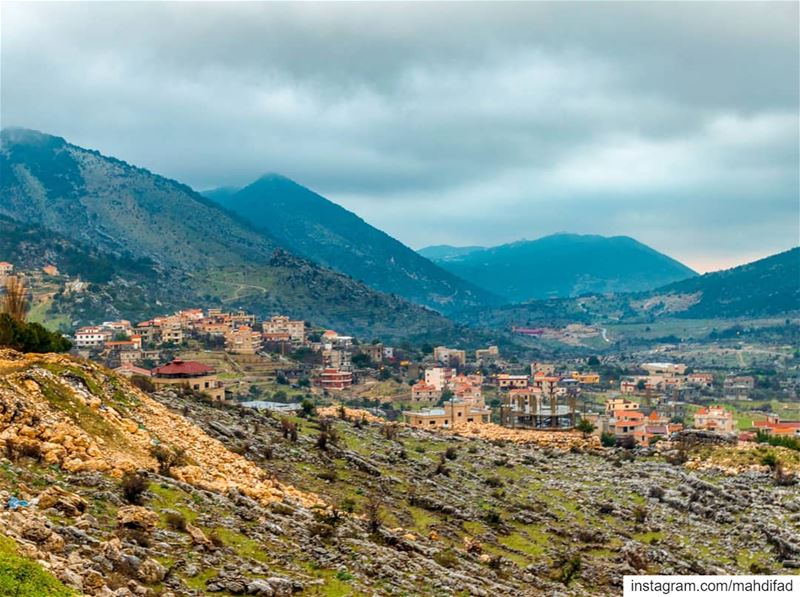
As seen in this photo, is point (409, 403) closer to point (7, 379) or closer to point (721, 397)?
point (721, 397)

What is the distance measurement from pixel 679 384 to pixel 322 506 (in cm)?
11684

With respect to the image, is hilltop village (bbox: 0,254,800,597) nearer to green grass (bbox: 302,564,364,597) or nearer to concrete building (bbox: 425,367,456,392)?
green grass (bbox: 302,564,364,597)

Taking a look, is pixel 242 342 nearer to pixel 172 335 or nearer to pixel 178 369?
pixel 172 335

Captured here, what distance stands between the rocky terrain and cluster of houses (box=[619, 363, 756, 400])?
273ft

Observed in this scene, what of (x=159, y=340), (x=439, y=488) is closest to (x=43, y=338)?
(x=439, y=488)

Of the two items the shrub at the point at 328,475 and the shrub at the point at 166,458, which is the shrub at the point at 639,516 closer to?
the shrub at the point at 328,475

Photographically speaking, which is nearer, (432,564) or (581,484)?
(432,564)

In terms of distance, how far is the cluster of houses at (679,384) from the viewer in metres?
126

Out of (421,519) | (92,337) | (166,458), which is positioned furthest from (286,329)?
(166,458)

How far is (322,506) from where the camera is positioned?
24.5m

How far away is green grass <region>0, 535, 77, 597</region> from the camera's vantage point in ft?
40.9

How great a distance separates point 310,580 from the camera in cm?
1770

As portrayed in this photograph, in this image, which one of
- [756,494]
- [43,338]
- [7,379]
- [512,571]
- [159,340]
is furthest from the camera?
[159,340]

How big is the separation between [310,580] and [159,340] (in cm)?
10256
